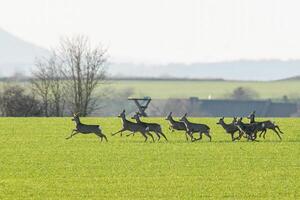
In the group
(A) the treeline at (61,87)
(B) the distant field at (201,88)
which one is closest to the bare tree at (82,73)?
(A) the treeline at (61,87)

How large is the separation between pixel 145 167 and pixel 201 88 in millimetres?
157236

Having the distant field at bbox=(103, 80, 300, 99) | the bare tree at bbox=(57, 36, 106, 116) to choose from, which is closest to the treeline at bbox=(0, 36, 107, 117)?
the bare tree at bbox=(57, 36, 106, 116)

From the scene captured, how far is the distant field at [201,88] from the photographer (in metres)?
165

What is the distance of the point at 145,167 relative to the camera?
2492 cm

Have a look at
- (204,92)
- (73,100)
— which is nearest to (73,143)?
(73,100)

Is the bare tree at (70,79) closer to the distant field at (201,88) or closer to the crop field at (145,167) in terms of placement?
the crop field at (145,167)

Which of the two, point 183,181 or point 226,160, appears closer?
point 183,181

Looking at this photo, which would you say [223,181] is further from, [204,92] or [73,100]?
[204,92]

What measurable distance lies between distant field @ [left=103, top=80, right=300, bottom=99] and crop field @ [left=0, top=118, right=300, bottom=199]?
123m

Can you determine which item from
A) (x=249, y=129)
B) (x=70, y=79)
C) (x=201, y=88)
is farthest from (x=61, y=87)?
(x=201, y=88)

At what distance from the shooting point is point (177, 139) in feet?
114

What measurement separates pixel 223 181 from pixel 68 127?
64.3 ft

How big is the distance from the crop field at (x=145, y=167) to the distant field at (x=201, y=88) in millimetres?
123012

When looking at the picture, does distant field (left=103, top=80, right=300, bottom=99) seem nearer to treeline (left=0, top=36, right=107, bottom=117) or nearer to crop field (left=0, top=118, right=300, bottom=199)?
treeline (left=0, top=36, right=107, bottom=117)
